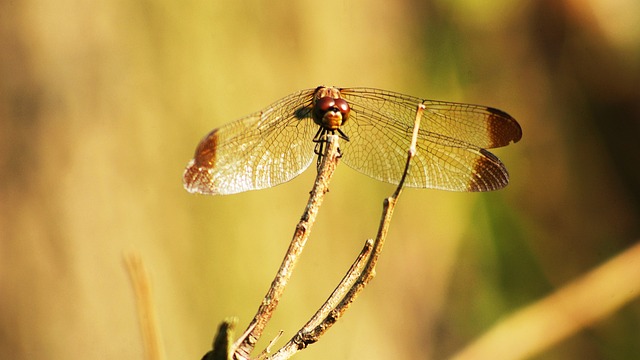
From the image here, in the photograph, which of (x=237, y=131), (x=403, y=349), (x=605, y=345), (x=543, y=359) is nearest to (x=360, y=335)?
(x=403, y=349)

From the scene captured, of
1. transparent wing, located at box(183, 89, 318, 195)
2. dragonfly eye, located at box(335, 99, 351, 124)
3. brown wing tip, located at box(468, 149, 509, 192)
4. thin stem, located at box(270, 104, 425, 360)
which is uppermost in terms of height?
dragonfly eye, located at box(335, 99, 351, 124)

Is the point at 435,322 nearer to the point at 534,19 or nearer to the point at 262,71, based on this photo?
the point at 262,71

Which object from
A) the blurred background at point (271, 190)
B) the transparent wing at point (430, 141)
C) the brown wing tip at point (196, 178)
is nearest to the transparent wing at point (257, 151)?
the brown wing tip at point (196, 178)

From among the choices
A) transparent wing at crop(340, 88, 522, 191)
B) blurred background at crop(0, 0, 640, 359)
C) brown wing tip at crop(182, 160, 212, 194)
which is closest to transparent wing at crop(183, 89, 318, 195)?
brown wing tip at crop(182, 160, 212, 194)

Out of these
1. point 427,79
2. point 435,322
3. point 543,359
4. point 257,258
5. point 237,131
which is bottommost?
point 543,359

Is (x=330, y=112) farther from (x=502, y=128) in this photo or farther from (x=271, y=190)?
(x=271, y=190)

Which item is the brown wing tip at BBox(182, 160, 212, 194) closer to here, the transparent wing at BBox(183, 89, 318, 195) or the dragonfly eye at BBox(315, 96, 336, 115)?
the transparent wing at BBox(183, 89, 318, 195)
